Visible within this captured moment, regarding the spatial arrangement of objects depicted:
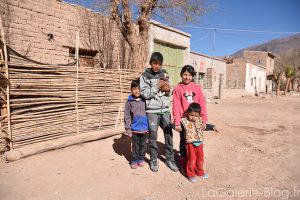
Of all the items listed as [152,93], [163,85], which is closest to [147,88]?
[152,93]

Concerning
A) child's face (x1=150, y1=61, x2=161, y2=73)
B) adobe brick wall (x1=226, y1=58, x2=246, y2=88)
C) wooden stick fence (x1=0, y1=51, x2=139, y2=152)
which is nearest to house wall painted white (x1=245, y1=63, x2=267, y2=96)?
adobe brick wall (x1=226, y1=58, x2=246, y2=88)

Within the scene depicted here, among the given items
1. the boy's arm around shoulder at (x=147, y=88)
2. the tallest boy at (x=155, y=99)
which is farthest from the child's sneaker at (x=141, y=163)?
the boy's arm around shoulder at (x=147, y=88)

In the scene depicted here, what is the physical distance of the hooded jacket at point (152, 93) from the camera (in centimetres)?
347

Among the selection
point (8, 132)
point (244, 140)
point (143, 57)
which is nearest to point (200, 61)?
point (143, 57)

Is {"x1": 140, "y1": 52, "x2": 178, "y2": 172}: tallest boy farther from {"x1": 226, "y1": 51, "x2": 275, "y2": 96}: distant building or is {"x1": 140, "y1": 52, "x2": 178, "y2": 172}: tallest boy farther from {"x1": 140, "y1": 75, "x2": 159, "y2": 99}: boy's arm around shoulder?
{"x1": 226, "y1": 51, "x2": 275, "y2": 96}: distant building

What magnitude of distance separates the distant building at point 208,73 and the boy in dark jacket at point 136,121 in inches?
533

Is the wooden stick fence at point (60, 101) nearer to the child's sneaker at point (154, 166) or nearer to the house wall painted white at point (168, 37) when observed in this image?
the child's sneaker at point (154, 166)

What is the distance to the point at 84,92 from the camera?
5004 millimetres

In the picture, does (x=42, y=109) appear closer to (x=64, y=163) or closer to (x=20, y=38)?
(x=64, y=163)

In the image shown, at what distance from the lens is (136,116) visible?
3.62 meters

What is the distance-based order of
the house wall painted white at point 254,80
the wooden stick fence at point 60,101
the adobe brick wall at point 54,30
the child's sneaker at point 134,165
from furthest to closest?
the house wall painted white at point 254,80
the adobe brick wall at point 54,30
the wooden stick fence at point 60,101
the child's sneaker at point 134,165

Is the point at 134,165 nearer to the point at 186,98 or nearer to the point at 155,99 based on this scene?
the point at 155,99

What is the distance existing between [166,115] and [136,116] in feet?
1.38

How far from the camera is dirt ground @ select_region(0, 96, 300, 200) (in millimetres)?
2938
